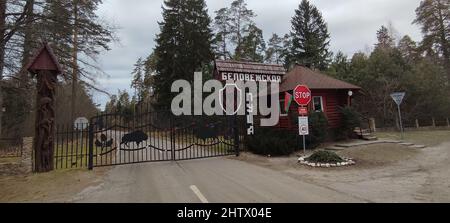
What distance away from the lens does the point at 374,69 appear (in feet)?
110

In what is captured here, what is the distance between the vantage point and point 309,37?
47.9m

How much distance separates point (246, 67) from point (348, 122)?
6595 millimetres

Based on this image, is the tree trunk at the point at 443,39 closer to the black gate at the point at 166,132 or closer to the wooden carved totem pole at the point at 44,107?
the black gate at the point at 166,132

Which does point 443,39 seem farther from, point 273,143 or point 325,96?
point 273,143

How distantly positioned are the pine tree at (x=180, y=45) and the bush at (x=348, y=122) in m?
25.7

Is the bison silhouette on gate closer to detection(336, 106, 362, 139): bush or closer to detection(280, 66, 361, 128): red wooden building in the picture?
detection(280, 66, 361, 128): red wooden building

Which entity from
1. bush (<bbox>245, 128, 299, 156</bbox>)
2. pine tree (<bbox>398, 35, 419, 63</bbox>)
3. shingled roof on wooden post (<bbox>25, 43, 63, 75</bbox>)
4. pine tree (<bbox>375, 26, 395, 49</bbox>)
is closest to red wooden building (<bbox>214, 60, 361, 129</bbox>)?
bush (<bbox>245, 128, 299, 156</bbox>)

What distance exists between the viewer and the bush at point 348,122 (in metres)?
Answer: 17.8

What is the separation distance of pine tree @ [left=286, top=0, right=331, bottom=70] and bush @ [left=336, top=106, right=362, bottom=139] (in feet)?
93.5

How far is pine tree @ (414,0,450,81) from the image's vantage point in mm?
39938

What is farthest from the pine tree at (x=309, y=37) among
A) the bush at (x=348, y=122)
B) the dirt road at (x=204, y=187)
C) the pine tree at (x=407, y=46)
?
the dirt road at (x=204, y=187)
